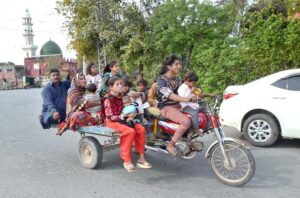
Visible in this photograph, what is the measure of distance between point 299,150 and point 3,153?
529 cm

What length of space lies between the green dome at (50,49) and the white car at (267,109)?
85.0 meters

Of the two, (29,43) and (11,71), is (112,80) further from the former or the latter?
(29,43)

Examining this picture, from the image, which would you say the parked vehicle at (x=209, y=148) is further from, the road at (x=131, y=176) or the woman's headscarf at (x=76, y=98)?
the woman's headscarf at (x=76, y=98)

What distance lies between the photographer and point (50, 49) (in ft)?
291

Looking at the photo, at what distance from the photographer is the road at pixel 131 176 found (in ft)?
14.4

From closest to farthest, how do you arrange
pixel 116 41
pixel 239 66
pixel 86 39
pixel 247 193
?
pixel 247 193, pixel 239 66, pixel 116 41, pixel 86 39

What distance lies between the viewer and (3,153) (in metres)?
6.46

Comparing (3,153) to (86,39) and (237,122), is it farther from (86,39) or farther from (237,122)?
(86,39)

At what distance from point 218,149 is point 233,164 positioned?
0.26 metres

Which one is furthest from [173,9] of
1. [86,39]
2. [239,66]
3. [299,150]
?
[299,150]

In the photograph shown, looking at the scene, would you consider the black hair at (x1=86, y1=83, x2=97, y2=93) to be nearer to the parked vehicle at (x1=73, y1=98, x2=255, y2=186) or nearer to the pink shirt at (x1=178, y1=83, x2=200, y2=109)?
the parked vehicle at (x1=73, y1=98, x2=255, y2=186)

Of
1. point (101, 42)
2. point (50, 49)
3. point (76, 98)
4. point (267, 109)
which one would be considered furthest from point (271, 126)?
point (50, 49)

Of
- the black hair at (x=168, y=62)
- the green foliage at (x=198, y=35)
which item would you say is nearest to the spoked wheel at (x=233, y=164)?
the black hair at (x=168, y=62)

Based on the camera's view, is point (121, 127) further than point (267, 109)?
No
